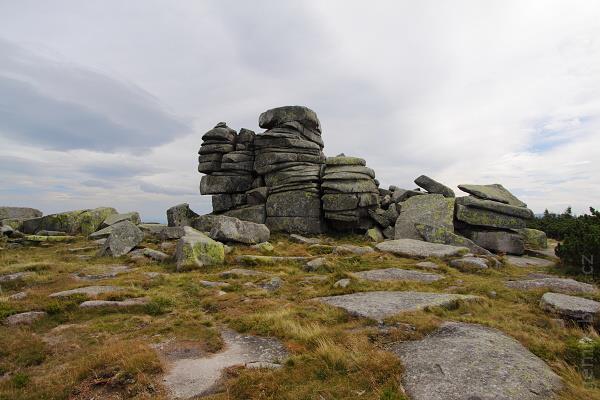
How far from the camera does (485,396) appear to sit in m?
6.68

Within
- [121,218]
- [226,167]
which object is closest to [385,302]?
[226,167]

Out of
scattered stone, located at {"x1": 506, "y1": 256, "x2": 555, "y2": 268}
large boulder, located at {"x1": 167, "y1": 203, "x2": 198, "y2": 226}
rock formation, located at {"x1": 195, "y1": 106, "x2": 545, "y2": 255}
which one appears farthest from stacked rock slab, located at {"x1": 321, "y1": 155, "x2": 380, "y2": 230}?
large boulder, located at {"x1": 167, "y1": 203, "x2": 198, "y2": 226}

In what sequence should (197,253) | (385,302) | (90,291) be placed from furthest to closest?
(197,253) → (90,291) → (385,302)

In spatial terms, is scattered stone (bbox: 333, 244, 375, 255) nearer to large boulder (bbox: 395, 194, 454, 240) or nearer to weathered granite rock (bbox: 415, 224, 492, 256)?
weathered granite rock (bbox: 415, 224, 492, 256)

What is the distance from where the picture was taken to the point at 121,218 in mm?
38156

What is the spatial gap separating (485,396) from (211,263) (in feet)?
57.5

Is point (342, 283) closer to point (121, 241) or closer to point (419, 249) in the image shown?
point (419, 249)

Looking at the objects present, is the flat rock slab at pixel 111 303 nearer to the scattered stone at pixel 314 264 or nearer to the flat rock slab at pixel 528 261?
the scattered stone at pixel 314 264

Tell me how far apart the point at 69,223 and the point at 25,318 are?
28822 millimetres

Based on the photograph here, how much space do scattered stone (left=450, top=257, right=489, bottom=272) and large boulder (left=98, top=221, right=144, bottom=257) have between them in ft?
73.1

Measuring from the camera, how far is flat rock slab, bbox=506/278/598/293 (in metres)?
15.1

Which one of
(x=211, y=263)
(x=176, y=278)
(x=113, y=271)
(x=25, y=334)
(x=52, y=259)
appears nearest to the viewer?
(x=25, y=334)

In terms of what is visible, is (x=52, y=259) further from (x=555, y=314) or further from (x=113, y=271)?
(x=555, y=314)

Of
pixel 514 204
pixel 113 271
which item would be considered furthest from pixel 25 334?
pixel 514 204
